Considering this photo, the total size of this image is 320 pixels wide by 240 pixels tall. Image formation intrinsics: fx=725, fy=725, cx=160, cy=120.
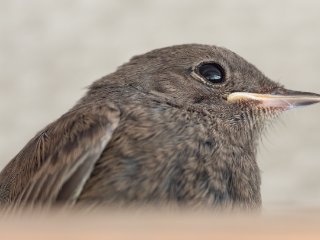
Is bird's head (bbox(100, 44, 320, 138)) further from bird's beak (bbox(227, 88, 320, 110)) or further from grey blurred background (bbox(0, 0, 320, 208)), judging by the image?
grey blurred background (bbox(0, 0, 320, 208))

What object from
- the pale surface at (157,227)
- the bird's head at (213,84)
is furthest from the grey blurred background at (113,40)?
the pale surface at (157,227)

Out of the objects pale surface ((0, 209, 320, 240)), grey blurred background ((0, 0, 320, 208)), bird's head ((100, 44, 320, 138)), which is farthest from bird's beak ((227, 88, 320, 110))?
grey blurred background ((0, 0, 320, 208))

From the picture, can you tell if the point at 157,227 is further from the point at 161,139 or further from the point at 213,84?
the point at 213,84

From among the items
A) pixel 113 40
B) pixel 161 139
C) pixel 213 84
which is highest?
pixel 113 40

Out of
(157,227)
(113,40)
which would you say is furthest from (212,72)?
(113,40)

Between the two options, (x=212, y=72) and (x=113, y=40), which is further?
(x=113, y=40)

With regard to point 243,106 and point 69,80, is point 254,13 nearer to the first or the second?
point 69,80
